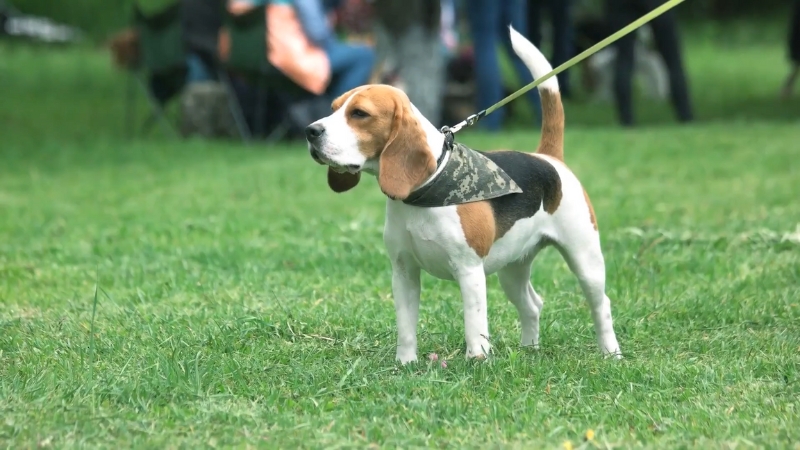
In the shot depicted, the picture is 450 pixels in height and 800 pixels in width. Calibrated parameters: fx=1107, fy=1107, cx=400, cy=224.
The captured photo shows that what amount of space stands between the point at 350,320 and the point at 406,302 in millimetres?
818

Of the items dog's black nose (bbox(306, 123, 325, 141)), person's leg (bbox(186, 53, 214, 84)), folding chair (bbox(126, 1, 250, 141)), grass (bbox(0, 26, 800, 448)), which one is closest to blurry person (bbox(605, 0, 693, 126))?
grass (bbox(0, 26, 800, 448))

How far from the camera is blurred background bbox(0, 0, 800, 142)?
1152 cm

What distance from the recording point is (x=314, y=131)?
3729 mm

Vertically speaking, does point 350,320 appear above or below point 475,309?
below

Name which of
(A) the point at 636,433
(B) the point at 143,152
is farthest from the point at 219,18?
(A) the point at 636,433

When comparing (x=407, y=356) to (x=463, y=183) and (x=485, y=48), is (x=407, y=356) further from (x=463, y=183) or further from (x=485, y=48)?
(x=485, y=48)

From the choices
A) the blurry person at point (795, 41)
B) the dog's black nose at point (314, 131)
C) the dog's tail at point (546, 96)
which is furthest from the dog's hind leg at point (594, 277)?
the blurry person at point (795, 41)

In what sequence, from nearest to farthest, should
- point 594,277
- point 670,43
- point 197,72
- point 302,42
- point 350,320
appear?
1. point 594,277
2. point 350,320
3. point 302,42
4. point 670,43
5. point 197,72

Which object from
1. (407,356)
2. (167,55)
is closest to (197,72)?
(167,55)

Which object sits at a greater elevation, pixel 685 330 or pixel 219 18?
pixel 219 18

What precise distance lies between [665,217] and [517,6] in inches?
198

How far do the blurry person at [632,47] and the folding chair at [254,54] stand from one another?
334 centimetres

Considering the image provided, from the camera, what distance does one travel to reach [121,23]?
22.0 m

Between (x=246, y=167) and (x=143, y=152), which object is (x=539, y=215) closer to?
(x=246, y=167)
